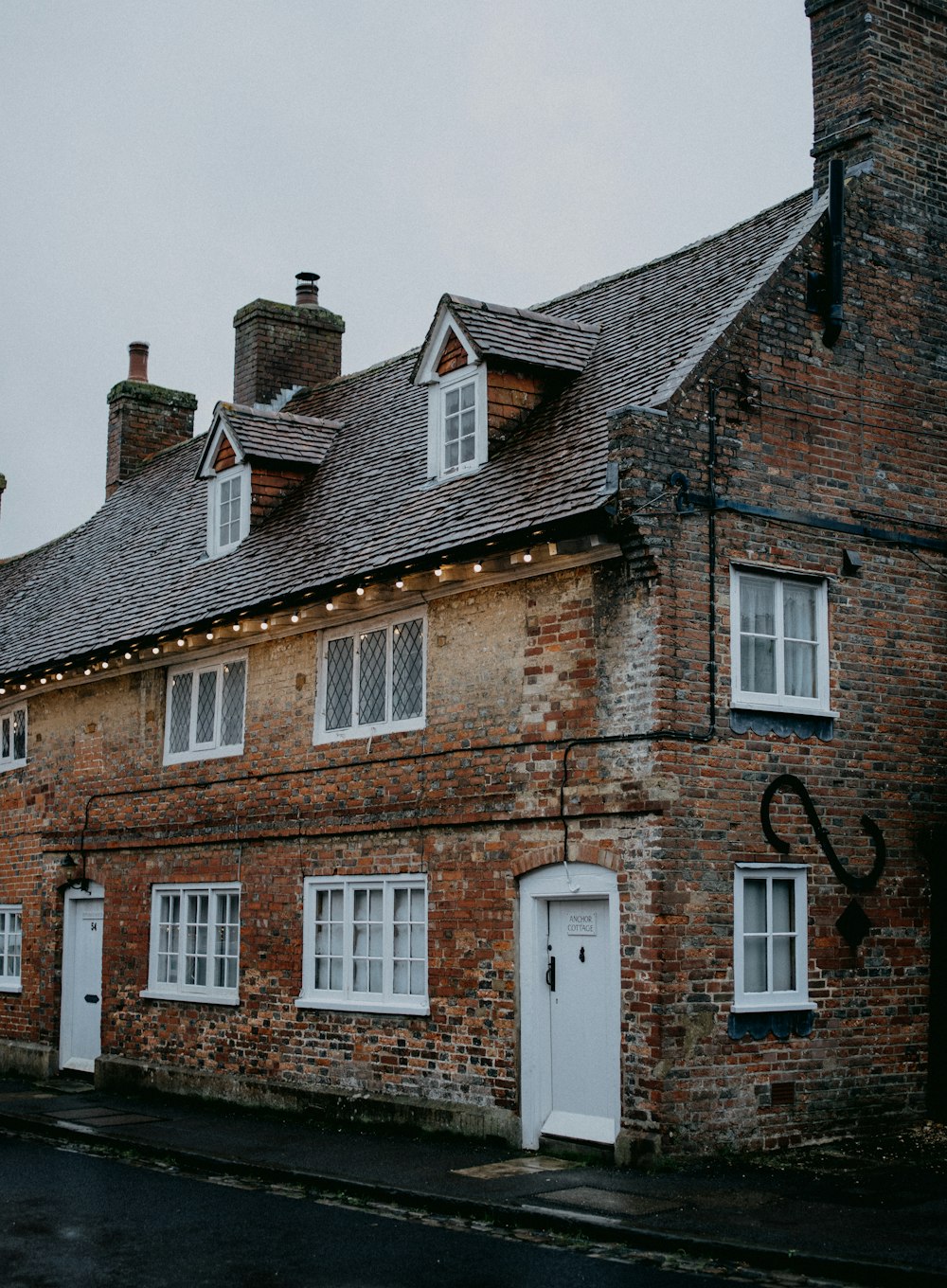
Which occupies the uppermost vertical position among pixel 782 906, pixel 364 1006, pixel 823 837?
pixel 823 837

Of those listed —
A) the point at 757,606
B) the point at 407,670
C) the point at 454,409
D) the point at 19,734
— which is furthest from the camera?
the point at 19,734

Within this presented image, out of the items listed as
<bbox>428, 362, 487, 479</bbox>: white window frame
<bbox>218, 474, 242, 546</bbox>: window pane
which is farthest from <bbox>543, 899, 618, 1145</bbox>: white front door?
<bbox>218, 474, 242, 546</bbox>: window pane

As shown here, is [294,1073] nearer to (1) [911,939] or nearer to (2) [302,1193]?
(2) [302,1193]

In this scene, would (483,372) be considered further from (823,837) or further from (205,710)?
(823,837)

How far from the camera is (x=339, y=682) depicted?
16109 millimetres

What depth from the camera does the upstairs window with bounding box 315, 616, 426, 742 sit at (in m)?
15.1

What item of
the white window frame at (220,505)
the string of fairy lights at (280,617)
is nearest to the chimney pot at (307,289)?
the white window frame at (220,505)

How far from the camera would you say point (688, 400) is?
42.6 ft

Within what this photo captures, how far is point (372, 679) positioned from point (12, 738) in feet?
28.9

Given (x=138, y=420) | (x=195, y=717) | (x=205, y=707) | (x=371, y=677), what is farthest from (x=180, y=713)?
(x=138, y=420)

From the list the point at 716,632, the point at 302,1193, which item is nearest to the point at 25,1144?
the point at 302,1193

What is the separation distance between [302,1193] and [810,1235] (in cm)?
423

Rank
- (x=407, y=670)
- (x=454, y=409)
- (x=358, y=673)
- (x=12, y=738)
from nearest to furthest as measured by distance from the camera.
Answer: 1. (x=407, y=670)
2. (x=358, y=673)
3. (x=454, y=409)
4. (x=12, y=738)

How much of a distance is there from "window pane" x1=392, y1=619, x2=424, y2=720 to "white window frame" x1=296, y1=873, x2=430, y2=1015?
1.68 m
